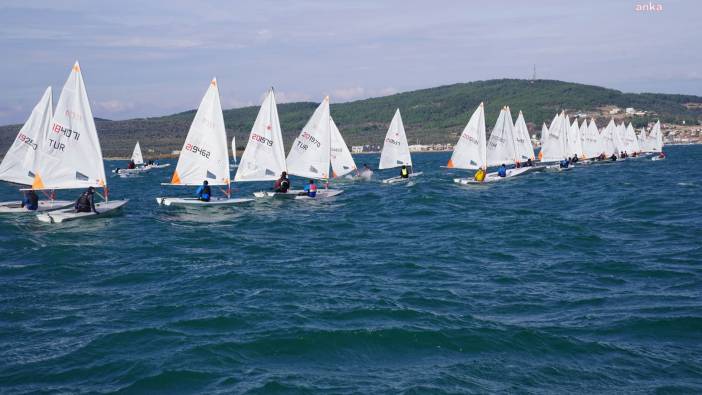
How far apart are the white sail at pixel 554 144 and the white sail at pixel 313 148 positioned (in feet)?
118

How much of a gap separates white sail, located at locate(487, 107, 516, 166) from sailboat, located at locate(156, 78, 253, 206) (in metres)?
24.1

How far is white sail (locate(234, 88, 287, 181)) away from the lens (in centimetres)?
3253

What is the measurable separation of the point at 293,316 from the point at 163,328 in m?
2.63

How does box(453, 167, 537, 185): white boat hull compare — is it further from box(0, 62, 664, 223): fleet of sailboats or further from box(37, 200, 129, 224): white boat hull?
box(37, 200, 129, 224): white boat hull

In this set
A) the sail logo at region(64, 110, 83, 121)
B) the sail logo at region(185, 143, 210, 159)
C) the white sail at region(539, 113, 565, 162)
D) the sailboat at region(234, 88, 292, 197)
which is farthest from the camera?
the white sail at region(539, 113, 565, 162)

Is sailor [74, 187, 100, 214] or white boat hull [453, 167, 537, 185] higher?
sailor [74, 187, 100, 214]

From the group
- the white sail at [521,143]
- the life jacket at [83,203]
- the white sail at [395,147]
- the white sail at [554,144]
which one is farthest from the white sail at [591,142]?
the life jacket at [83,203]

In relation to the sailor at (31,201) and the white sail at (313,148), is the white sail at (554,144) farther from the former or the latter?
the sailor at (31,201)

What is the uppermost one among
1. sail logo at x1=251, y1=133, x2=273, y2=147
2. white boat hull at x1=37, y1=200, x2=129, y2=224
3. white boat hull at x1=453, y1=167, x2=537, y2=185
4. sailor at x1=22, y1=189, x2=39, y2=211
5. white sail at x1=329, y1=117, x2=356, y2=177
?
sail logo at x1=251, y1=133, x2=273, y2=147

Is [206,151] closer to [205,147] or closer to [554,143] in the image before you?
[205,147]

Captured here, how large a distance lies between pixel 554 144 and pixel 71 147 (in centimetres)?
5075

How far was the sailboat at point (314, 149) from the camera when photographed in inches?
1390

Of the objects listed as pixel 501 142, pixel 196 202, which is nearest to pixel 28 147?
pixel 196 202

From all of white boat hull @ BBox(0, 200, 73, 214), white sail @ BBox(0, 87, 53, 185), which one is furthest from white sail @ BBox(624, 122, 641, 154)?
white boat hull @ BBox(0, 200, 73, 214)
